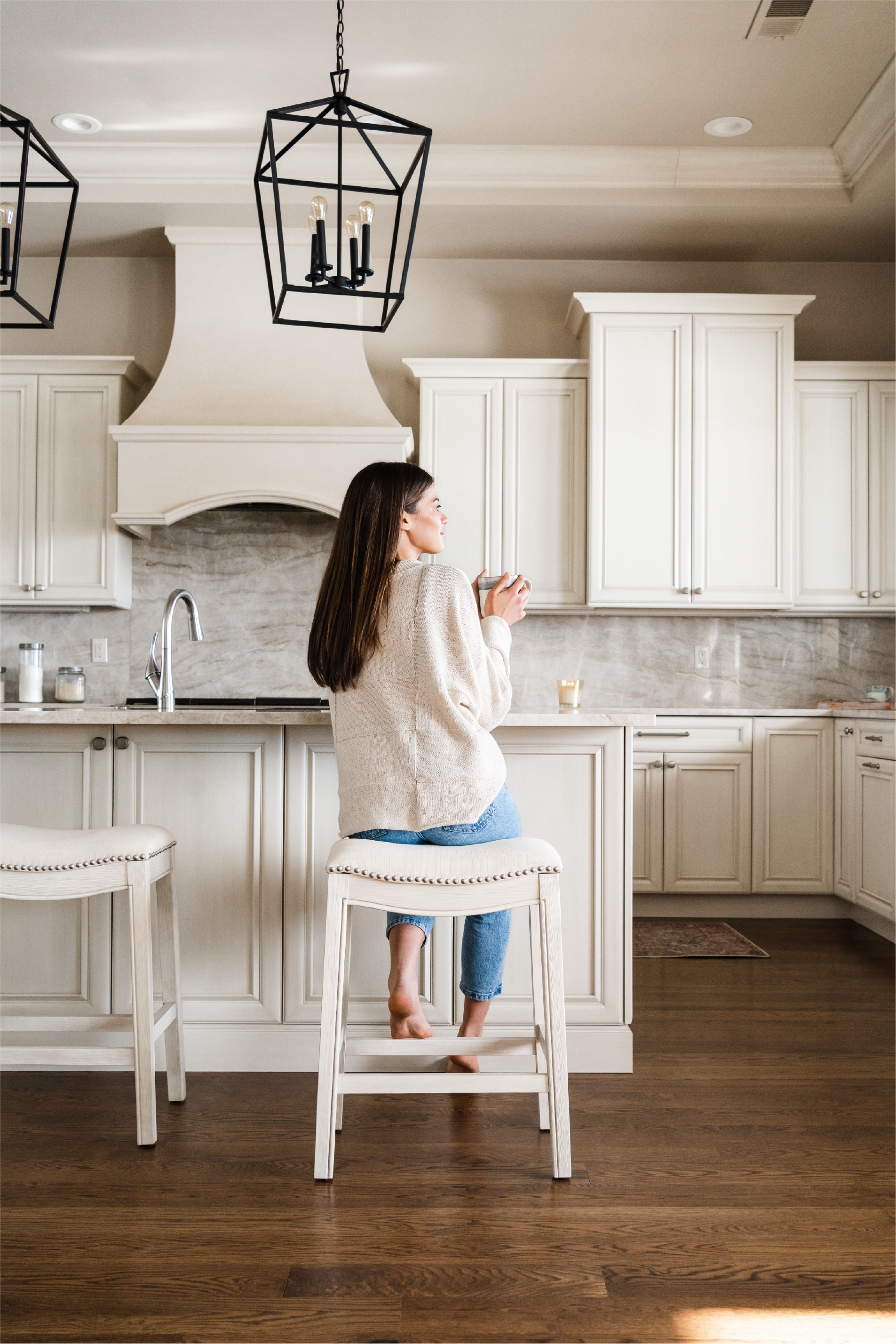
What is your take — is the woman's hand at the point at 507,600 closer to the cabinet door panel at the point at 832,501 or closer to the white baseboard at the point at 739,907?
the white baseboard at the point at 739,907

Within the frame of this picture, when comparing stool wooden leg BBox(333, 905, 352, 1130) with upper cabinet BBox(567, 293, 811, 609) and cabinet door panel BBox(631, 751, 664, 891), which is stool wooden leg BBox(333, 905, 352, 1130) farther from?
upper cabinet BBox(567, 293, 811, 609)

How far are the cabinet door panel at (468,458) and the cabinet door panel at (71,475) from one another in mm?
1307

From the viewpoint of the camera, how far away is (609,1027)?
232 centimetres

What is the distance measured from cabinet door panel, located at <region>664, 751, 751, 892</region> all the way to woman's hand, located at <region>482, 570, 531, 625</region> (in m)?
2.11

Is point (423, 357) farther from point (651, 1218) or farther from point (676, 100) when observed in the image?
point (651, 1218)

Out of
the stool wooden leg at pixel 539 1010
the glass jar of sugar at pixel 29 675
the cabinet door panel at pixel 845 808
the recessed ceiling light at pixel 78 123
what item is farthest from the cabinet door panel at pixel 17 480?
the cabinet door panel at pixel 845 808

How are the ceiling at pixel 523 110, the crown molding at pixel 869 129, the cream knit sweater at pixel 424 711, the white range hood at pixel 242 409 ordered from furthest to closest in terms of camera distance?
the white range hood at pixel 242 409 → the crown molding at pixel 869 129 → the ceiling at pixel 523 110 → the cream knit sweater at pixel 424 711

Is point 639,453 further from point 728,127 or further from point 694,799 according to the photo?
point 694,799

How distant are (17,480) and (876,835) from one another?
364 centimetres

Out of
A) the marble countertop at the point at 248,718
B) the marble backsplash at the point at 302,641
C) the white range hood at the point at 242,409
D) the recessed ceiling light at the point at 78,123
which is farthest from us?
the marble backsplash at the point at 302,641

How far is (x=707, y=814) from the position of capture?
4012mm

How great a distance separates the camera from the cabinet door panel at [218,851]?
2.32m

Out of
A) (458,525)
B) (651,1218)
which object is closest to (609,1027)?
(651,1218)

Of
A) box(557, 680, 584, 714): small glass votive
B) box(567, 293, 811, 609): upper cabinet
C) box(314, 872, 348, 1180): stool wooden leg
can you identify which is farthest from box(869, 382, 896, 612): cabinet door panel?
box(314, 872, 348, 1180): stool wooden leg
